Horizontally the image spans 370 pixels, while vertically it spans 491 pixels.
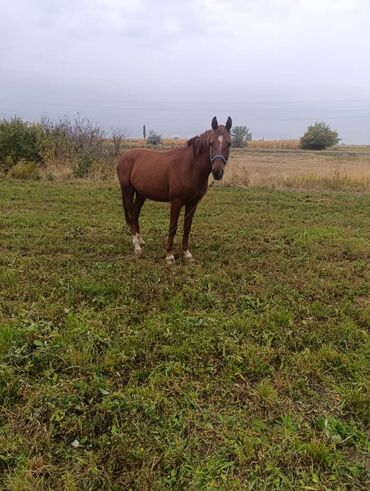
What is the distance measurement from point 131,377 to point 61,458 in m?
0.79

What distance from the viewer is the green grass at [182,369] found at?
2301 mm

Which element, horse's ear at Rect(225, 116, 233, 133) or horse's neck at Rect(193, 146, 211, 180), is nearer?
horse's ear at Rect(225, 116, 233, 133)

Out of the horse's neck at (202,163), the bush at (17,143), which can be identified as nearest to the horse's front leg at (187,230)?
the horse's neck at (202,163)

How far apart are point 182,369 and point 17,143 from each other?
579 inches

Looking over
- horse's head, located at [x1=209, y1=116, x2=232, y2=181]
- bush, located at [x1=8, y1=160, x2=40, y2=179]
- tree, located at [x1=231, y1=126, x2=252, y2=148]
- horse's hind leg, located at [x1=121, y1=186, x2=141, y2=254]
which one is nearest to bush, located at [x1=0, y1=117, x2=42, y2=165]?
bush, located at [x1=8, y1=160, x2=40, y2=179]

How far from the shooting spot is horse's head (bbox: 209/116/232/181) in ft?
15.4

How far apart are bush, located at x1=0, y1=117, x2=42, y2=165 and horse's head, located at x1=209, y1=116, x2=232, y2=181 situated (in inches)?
482

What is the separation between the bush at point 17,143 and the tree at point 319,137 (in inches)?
1636

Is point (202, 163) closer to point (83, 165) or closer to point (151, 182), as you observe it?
point (151, 182)

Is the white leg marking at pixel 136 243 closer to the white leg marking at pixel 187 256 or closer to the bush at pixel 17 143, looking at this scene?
the white leg marking at pixel 187 256

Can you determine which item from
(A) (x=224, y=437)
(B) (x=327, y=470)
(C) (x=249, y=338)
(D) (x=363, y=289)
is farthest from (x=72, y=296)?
(D) (x=363, y=289)

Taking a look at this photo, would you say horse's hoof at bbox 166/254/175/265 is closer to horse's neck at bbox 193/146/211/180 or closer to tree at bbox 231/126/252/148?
horse's neck at bbox 193/146/211/180

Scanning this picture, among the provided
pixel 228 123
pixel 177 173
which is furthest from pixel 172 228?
pixel 228 123

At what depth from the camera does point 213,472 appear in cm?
227
